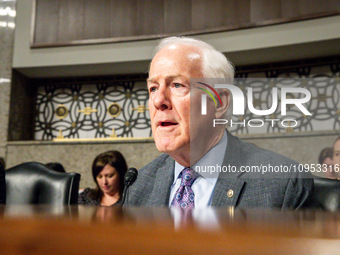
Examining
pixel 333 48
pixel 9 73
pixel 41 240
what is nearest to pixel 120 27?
pixel 9 73

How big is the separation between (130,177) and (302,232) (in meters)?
1.26

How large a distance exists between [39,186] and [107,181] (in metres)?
1.39

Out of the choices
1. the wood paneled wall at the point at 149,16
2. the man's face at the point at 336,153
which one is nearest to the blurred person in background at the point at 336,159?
the man's face at the point at 336,153

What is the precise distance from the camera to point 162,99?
1.50 m

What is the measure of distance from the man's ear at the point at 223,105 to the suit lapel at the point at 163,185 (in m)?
0.30

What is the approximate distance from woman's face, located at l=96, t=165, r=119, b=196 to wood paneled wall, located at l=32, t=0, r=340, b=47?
170 centimetres

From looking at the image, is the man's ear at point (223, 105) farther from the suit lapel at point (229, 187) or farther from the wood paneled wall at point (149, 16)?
the wood paneled wall at point (149, 16)

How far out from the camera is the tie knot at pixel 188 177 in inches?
53.9

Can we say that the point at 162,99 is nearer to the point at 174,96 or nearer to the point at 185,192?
the point at 174,96

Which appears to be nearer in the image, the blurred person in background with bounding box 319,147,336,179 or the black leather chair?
the black leather chair

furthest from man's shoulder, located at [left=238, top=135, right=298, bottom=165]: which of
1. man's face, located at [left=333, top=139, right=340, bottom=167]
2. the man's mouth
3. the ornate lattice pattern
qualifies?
the ornate lattice pattern

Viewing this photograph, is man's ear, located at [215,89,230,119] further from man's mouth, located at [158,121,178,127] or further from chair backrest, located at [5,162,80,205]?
chair backrest, located at [5,162,80,205]

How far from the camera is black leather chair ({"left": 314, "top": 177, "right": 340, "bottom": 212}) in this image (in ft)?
5.10

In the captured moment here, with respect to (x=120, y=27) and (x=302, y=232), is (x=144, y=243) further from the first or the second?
(x=120, y=27)
